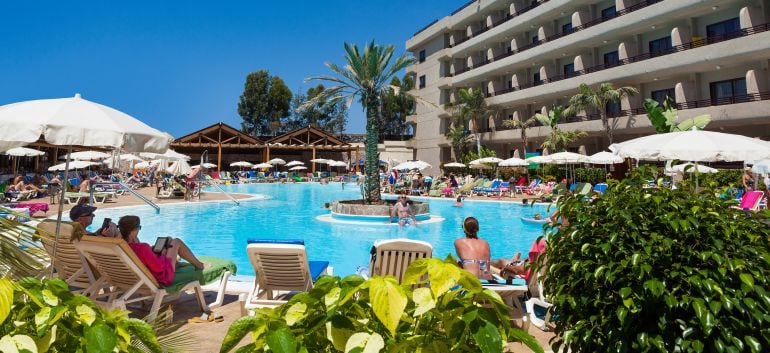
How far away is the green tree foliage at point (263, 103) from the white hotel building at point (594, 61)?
26516 millimetres

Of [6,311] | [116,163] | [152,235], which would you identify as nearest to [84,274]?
[6,311]

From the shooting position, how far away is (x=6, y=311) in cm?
92

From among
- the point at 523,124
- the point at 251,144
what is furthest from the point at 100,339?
the point at 251,144

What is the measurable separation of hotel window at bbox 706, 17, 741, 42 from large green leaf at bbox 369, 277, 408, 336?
30.0 m

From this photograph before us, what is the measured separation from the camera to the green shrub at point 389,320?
951 millimetres

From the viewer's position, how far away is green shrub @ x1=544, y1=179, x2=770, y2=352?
1.87m

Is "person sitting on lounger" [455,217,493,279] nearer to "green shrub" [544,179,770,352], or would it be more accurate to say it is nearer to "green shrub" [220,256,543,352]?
"green shrub" [544,179,770,352]

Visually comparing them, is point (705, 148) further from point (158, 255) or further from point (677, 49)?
point (677, 49)

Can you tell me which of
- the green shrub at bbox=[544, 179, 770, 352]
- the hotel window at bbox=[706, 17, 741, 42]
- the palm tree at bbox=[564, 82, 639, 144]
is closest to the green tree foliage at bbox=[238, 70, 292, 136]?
the palm tree at bbox=[564, 82, 639, 144]

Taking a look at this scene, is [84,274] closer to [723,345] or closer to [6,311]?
[6,311]

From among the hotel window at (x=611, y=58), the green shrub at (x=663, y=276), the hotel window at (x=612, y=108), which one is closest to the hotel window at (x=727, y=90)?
the hotel window at (x=612, y=108)

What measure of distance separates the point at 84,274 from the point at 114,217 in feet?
40.8

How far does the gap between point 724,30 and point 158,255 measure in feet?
102

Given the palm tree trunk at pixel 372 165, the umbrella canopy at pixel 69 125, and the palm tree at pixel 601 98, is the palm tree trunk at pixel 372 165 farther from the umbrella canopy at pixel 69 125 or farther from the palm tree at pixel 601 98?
the palm tree at pixel 601 98
